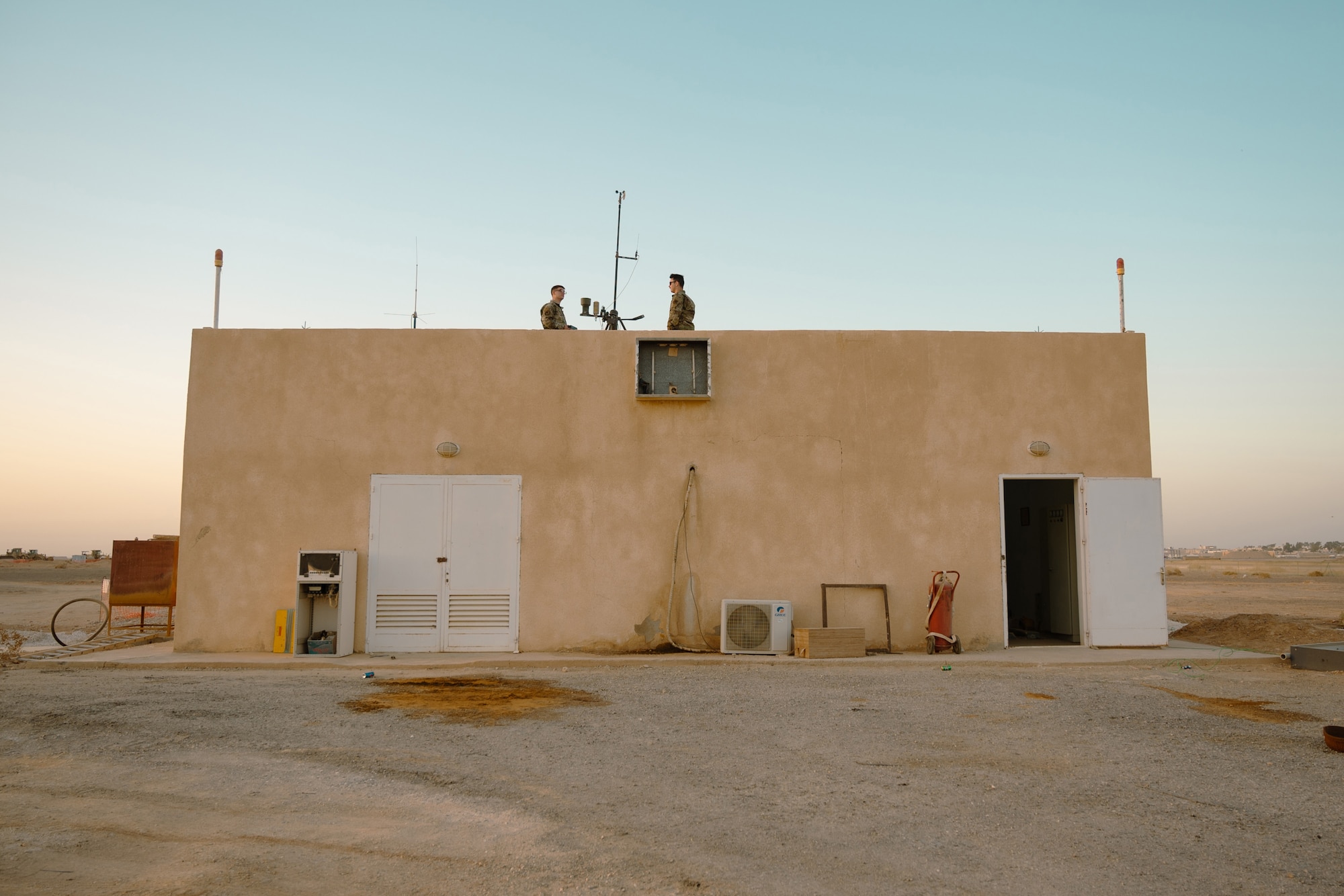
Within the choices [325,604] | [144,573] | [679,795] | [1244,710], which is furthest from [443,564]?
[1244,710]

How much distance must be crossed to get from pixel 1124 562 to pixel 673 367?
6.18m

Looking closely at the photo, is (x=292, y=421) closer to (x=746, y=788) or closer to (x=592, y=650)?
(x=592, y=650)

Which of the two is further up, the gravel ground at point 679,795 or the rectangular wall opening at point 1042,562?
the rectangular wall opening at point 1042,562

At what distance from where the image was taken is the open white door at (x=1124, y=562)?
11734 millimetres

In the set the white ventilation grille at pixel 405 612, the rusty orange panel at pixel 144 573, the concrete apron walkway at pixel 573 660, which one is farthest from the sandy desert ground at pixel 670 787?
the rusty orange panel at pixel 144 573

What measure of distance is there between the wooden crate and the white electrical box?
540 cm

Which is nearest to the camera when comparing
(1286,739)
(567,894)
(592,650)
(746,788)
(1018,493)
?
(567,894)

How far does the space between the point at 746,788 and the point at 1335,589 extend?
29081 mm

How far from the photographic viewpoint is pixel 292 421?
38.4 ft

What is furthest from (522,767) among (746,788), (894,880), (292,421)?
(292,421)

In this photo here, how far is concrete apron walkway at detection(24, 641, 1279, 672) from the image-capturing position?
10.5 metres

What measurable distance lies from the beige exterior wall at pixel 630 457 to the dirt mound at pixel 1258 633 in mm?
2987

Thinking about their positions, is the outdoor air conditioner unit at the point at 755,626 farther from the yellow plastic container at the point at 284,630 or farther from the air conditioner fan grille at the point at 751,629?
the yellow plastic container at the point at 284,630

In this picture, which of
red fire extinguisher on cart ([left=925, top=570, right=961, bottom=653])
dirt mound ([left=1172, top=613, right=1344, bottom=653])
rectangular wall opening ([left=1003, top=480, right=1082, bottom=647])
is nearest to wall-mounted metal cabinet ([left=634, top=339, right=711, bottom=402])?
red fire extinguisher on cart ([left=925, top=570, right=961, bottom=653])
